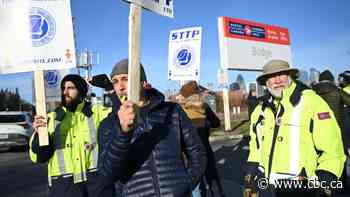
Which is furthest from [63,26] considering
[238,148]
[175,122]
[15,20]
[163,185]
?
[238,148]

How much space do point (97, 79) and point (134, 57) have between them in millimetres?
1893

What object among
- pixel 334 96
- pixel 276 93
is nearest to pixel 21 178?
pixel 334 96

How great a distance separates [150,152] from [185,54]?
7197 mm

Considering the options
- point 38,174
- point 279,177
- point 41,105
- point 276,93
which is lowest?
point 38,174

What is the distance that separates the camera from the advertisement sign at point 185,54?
32.1 ft

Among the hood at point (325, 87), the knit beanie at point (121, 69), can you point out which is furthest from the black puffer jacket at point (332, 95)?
the knit beanie at point (121, 69)

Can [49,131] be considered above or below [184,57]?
below

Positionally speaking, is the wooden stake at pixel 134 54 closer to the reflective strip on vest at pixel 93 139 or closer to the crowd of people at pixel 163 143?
the crowd of people at pixel 163 143

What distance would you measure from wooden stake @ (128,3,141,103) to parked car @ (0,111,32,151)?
18.3 metres

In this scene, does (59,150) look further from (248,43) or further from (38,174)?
(248,43)

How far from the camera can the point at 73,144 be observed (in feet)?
13.8

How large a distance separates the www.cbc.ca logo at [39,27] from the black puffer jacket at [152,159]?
1450 mm

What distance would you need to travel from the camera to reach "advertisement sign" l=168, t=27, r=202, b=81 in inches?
385

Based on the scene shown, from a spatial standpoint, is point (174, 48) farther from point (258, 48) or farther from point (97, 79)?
point (258, 48)
